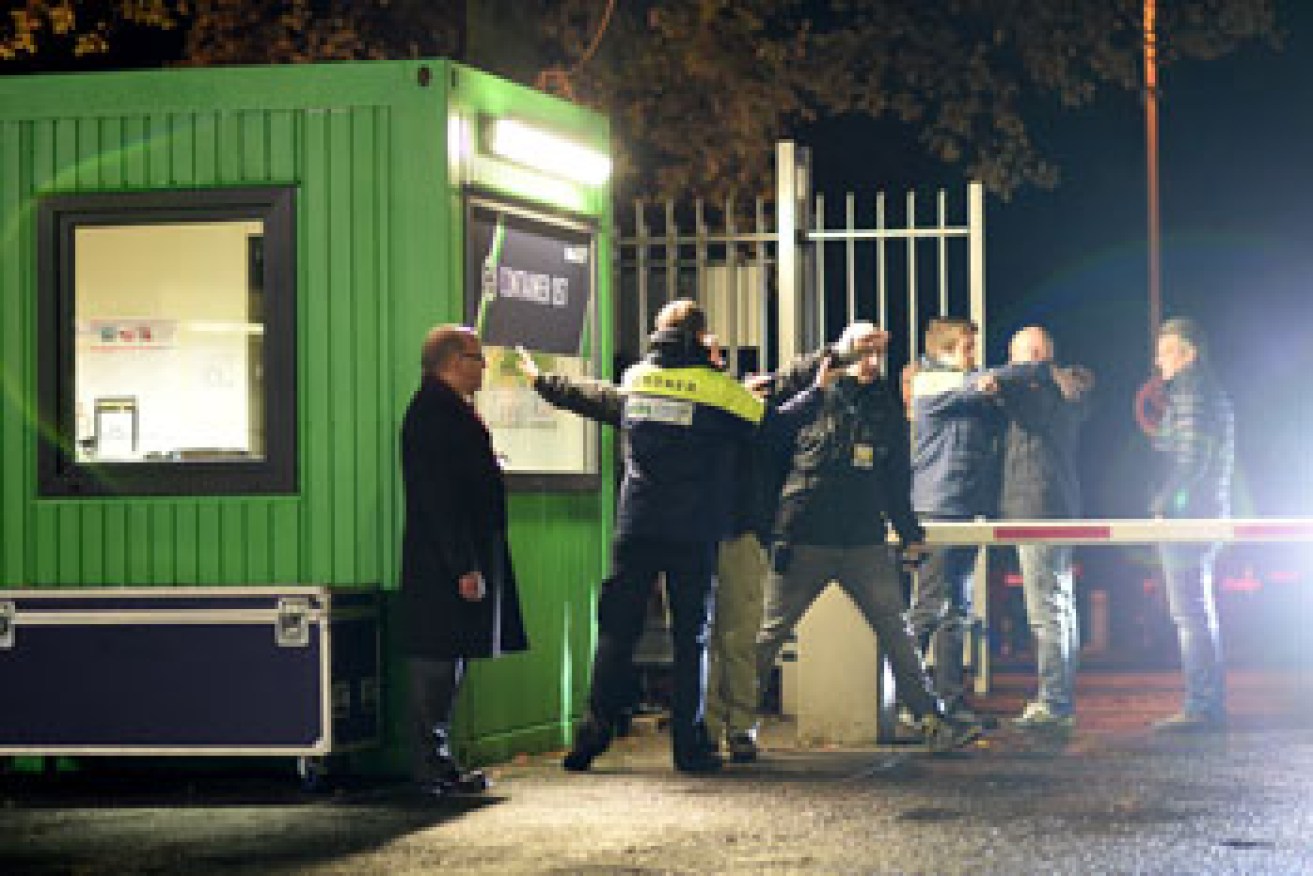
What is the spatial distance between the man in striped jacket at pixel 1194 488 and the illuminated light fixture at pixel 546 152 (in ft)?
9.33

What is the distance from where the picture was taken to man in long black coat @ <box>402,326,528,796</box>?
1105 cm

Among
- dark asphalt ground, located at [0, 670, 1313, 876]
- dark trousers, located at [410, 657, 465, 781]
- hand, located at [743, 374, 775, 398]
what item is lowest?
dark asphalt ground, located at [0, 670, 1313, 876]

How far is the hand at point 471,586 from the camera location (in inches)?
432

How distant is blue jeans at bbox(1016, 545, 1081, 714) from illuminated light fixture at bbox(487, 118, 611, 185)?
9.05 feet

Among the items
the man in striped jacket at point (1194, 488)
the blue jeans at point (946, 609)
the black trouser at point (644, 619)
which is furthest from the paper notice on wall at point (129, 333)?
the man in striped jacket at point (1194, 488)

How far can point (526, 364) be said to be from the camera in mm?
12164

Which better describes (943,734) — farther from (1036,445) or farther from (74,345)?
(74,345)

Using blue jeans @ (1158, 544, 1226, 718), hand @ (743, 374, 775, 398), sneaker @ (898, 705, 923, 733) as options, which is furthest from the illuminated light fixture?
blue jeans @ (1158, 544, 1226, 718)

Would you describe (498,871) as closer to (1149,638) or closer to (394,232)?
(394,232)

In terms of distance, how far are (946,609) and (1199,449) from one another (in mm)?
1419

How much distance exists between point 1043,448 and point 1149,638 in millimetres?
5964

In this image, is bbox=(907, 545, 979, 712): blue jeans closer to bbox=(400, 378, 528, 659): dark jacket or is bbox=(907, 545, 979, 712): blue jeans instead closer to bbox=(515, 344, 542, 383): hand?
bbox=(515, 344, 542, 383): hand

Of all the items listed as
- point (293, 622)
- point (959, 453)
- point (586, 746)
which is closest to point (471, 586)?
point (293, 622)

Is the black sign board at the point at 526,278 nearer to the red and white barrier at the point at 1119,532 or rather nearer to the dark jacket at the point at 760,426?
the dark jacket at the point at 760,426
